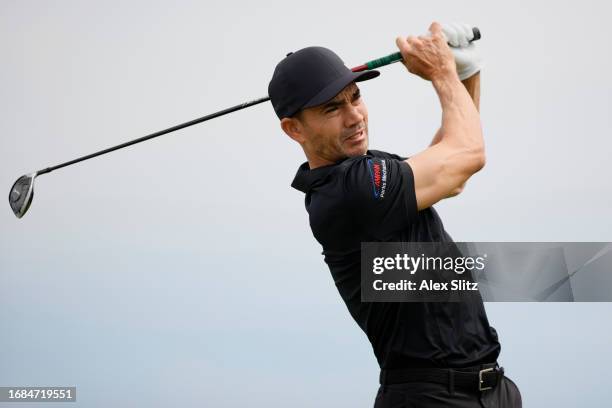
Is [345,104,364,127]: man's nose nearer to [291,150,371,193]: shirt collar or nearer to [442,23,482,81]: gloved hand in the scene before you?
[291,150,371,193]: shirt collar

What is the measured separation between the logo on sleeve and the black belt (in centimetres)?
60

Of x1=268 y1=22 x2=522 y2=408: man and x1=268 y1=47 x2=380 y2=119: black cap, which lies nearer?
x1=268 y1=22 x2=522 y2=408: man

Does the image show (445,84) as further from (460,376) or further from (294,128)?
(460,376)

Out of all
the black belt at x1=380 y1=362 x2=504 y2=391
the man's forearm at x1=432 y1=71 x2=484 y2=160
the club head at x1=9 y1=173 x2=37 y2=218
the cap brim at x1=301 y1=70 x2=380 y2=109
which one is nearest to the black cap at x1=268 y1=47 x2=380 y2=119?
the cap brim at x1=301 y1=70 x2=380 y2=109

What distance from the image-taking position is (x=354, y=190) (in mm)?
2436

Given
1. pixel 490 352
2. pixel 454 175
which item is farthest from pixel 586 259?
pixel 454 175

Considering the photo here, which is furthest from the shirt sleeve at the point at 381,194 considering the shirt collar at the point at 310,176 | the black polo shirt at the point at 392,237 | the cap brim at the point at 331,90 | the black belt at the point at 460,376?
the black belt at the point at 460,376

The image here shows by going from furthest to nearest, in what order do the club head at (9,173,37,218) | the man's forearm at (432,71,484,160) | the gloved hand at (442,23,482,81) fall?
the club head at (9,173,37,218) < the gloved hand at (442,23,482,81) < the man's forearm at (432,71,484,160)

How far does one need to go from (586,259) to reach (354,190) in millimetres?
2402

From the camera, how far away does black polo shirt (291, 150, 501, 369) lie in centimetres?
243

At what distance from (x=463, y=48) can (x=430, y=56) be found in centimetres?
30

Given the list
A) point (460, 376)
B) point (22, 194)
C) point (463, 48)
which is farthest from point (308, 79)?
point (22, 194)

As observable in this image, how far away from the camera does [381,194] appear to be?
7.89ft

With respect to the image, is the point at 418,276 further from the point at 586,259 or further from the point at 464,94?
the point at 586,259
